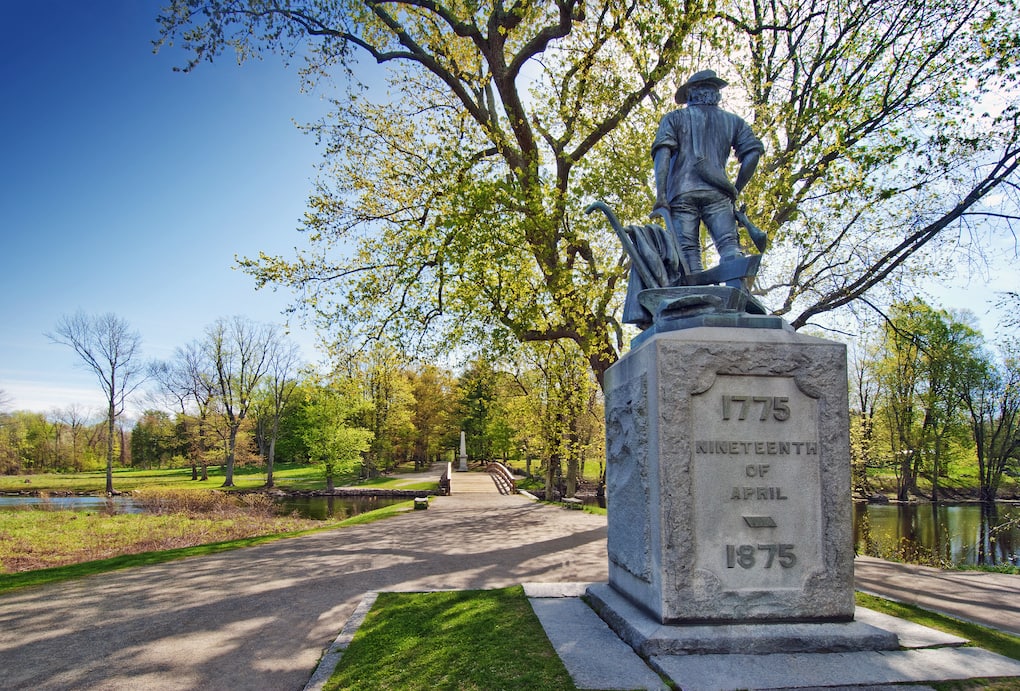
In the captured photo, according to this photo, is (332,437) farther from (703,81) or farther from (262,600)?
(703,81)

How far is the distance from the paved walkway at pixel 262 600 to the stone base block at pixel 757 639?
7.88 ft

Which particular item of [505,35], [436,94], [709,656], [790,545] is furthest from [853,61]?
[709,656]

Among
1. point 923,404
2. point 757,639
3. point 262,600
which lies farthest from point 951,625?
point 923,404

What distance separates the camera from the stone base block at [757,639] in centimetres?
419

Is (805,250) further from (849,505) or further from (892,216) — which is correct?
(849,505)

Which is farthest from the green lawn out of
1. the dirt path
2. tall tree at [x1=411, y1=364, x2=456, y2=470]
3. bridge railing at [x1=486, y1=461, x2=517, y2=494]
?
the dirt path

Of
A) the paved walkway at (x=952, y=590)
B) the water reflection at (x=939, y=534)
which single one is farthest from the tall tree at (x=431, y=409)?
the paved walkway at (x=952, y=590)

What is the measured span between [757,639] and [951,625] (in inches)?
103

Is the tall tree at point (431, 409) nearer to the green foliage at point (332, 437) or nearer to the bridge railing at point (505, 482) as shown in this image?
the green foliage at point (332, 437)

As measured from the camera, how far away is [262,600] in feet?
23.0

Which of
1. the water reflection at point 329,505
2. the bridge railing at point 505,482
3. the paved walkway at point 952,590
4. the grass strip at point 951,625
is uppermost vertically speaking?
the grass strip at point 951,625

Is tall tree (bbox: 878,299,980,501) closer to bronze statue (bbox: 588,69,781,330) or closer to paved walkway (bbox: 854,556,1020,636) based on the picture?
paved walkway (bbox: 854,556,1020,636)

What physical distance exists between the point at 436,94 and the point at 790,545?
16131 mm

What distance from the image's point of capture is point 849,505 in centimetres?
470
